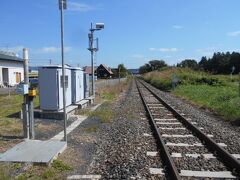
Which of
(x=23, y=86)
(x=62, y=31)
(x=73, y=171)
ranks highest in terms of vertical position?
(x=62, y=31)

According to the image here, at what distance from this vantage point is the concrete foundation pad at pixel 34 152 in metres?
7.14

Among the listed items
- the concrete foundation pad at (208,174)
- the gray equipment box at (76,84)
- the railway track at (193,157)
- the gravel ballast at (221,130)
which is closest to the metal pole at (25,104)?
the railway track at (193,157)

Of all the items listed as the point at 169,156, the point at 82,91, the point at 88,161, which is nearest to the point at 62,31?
the point at 88,161

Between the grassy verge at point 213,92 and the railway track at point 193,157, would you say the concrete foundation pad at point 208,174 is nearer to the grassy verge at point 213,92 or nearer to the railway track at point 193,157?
the railway track at point 193,157

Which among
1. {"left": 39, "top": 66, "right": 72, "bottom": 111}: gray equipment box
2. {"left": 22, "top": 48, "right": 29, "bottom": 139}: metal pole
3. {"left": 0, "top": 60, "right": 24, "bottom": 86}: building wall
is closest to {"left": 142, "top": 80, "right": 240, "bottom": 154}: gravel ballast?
{"left": 22, "top": 48, "right": 29, "bottom": 139}: metal pole

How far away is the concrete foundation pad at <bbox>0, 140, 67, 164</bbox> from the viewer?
7144 mm

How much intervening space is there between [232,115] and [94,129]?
6178 millimetres

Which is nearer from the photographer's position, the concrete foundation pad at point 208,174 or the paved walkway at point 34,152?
the concrete foundation pad at point 208,174

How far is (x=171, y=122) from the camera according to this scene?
13391 millimetres

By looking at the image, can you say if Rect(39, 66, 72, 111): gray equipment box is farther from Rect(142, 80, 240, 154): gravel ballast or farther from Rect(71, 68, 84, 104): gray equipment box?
Rect(142, 80, 240, 154): gravel ballast

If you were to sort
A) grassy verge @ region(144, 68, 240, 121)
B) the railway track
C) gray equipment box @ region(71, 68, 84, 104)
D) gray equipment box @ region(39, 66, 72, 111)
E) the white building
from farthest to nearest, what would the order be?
the white building → gray equipment box @ region(71, 68, 84, 104) → grassy verge @ region(144, 68, 240, 121) → gray equipment box @ region(39, 66, 72, 111) → the railway track

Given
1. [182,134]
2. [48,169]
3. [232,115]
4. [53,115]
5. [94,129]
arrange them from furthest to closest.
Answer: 1. [232,115]
2. [53,115]
3. [94,129]
4. [182,134]
5. [48,169]

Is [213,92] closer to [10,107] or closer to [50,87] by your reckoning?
[10,107]

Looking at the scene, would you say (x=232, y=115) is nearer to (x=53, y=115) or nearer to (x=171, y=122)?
(x=171, y=122)
